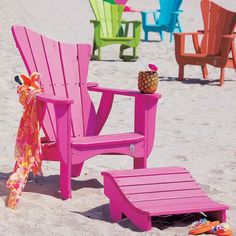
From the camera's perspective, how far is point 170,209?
3.37 metres

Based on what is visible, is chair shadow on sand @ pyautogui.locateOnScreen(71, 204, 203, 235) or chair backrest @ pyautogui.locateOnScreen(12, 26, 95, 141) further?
chair backrest @ pyautogui.locateOnScreen(12, 26, 95, 141)

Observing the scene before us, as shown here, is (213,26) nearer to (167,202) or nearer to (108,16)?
(108,16)

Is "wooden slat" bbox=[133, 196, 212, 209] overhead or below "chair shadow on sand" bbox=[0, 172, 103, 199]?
overhead

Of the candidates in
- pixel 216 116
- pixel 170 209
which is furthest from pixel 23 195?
pixel 216 116

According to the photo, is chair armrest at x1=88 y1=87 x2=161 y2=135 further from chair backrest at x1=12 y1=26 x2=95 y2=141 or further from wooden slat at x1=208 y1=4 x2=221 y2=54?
wooden slat at x1=208 y1=4 x2=221 y2=54

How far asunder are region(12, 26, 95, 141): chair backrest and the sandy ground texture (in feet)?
1.21

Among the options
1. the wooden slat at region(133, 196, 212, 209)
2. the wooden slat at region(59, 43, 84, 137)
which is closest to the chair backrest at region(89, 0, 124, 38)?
the wooden slat at region(59, 43, 84, 137)

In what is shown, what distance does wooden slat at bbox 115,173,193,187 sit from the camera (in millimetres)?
3654

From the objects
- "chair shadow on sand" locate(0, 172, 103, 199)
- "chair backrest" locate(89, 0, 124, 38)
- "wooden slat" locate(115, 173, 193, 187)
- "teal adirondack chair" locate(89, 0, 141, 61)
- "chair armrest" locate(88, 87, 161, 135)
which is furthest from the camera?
"chair backrest" locate(89, 0, 124, 38)

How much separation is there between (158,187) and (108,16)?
6.88m

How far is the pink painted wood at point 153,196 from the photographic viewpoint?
11.1 ft

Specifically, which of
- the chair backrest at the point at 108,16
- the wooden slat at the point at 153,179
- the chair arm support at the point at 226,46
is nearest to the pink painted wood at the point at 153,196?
the wooden slat at the point at 153,179

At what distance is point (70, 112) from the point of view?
12.5 feet

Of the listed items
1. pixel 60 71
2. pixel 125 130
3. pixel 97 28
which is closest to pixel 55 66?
pixel 60 71
